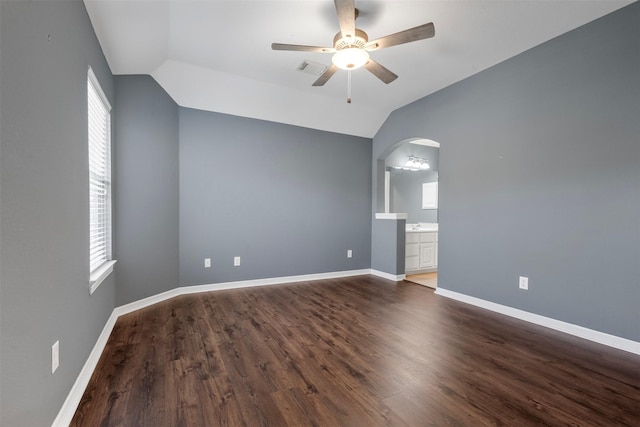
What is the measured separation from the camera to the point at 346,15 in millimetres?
1946

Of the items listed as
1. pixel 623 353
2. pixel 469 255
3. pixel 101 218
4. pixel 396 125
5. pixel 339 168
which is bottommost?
pixel 623 353

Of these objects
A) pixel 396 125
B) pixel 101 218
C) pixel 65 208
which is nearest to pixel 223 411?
pixel 65 208

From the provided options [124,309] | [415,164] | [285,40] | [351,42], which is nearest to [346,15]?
[351,42]

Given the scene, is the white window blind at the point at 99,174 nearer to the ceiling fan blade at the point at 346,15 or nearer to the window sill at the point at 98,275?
the window sill at the point at 98,275

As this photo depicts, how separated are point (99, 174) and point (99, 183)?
0.26ft

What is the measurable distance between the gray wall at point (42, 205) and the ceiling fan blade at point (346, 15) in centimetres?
157

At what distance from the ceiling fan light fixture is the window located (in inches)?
73.8

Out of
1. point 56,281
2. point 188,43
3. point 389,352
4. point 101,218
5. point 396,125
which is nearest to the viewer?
point 56,281

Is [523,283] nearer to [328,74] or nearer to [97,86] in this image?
[328,74]

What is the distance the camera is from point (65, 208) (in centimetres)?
162

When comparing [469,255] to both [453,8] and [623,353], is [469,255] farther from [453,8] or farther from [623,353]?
[453,8]

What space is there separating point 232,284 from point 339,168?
2.57 metres

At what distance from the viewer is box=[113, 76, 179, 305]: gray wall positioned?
2.97 metres

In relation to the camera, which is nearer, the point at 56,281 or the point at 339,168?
the point at 56,281
